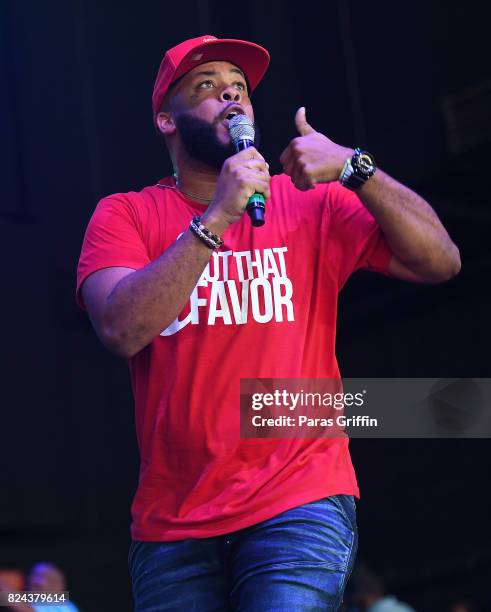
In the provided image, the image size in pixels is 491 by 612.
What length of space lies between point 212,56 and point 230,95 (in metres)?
0.16

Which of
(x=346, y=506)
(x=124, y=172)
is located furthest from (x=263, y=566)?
(x=124, y=172)

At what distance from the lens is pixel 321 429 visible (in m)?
2.07

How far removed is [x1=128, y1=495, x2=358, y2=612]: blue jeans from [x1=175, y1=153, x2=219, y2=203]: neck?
0.85 metres

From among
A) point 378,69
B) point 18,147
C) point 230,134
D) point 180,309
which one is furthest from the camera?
point 378,69

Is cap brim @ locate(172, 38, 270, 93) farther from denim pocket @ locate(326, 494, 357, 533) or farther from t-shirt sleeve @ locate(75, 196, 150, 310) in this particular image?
denim pocket @ locate(326, 494, 357, 533)

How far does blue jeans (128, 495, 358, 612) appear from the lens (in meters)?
1.86

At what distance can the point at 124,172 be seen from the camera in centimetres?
793

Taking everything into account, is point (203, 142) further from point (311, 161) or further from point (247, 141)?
point (311, 161)

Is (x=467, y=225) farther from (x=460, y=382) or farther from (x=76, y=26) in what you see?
(x=76, y=26)

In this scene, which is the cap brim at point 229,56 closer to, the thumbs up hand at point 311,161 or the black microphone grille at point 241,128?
the black microphone grille at point 241,128

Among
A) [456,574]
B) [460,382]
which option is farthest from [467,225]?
[456,574]

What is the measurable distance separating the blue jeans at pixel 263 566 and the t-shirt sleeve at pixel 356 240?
0.55m

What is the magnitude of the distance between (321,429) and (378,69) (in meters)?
6.53

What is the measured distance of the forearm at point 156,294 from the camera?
195 centimetres
